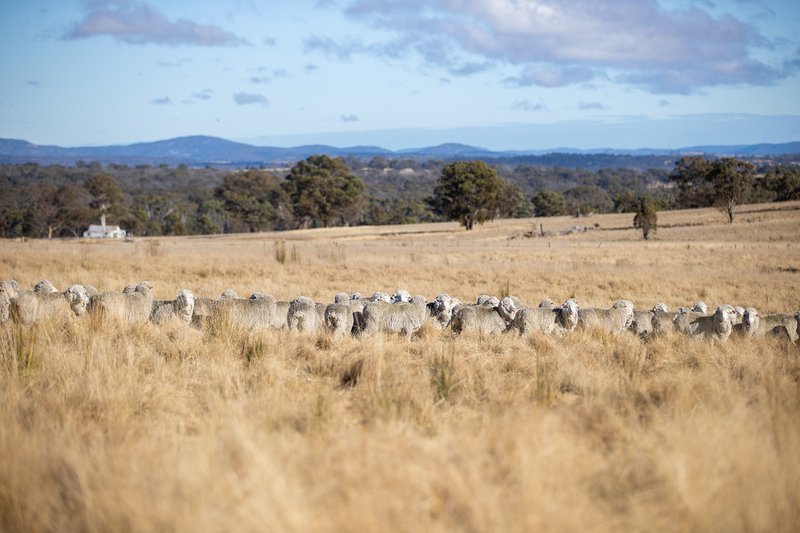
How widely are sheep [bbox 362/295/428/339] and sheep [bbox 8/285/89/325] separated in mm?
3821

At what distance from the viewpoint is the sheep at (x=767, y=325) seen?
8586 millimetres

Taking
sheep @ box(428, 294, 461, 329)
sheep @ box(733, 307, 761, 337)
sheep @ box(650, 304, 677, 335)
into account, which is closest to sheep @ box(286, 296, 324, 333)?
sheep @ box(428, 294, 461, 329)

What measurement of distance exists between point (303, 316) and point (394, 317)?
1.23m

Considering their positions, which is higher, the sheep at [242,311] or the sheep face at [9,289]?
the sheep face at [9,289]

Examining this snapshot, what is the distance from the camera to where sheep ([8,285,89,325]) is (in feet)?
26.3

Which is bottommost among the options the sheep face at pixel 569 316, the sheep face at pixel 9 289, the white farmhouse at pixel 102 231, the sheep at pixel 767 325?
the white farmhouse at pixel 102 231

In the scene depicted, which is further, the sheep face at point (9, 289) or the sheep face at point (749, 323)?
the sheep face at point (749, 323)

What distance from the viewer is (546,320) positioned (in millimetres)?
8727

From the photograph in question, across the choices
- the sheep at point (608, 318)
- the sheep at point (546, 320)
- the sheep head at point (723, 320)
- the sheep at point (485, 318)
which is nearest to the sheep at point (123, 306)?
the sheep at point (485, 318)

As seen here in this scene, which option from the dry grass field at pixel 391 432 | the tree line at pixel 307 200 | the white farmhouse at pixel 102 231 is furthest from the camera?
the white farmhouse at pixel 102 231

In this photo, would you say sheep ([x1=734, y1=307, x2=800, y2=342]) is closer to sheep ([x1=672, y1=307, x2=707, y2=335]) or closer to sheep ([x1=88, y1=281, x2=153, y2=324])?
sheep ([x1=672, y1=307, x2=707, y2=335])

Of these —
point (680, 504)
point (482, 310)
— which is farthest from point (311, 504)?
point (482, 310)

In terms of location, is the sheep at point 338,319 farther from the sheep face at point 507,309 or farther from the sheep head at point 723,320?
the sheep head at point 723,320

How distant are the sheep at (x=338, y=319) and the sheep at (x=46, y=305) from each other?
10.8ft
